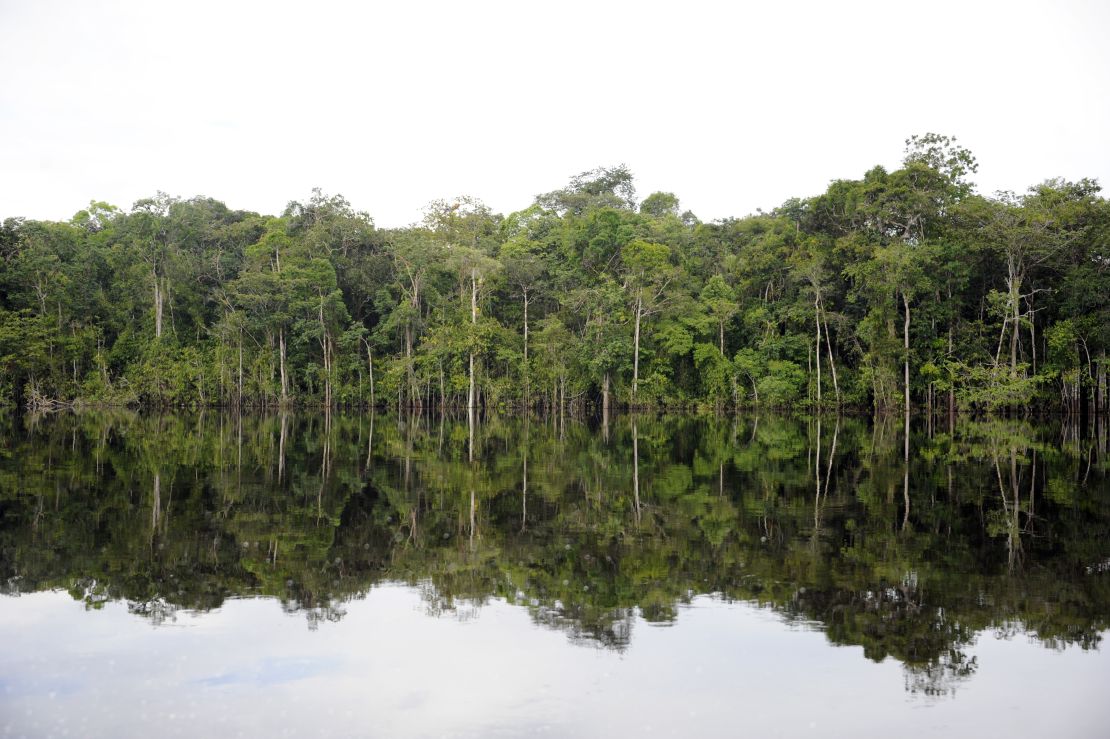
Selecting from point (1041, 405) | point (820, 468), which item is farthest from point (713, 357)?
point (820, 468)

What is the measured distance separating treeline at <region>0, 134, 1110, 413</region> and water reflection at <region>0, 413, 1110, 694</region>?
75.1ft

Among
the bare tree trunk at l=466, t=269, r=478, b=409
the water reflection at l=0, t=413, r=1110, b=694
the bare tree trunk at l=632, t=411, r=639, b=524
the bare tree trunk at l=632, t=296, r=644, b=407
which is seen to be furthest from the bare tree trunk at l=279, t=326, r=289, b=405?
the water reflection at l=0, t=413, r=1110, b=694

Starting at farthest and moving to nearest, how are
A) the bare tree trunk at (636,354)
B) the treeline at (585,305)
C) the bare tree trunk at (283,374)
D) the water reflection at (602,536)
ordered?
the bare tree trunk at (283,374) < the bare tree trunk at (636,354) < the treeline at (585,305) < the water reflection at (602,536)

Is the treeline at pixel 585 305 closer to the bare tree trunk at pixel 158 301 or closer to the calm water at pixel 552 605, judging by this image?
the bare tree trunk at pixel 158 301

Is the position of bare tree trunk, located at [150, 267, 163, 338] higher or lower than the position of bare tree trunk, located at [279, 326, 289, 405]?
higher

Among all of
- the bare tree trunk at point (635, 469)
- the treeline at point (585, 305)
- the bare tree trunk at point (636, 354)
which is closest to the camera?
the bare tree trunk at point (635, 469)

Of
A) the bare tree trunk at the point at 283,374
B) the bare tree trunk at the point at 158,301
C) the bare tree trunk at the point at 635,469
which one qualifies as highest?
the bare tree trunk at the point at 158,301

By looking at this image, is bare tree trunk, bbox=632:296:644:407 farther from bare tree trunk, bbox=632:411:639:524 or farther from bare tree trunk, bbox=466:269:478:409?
bare tree trunk, bbox=632:411:639:524

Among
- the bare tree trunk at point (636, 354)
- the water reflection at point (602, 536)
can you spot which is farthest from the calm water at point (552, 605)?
the bare tree trunk at point (636, 354)

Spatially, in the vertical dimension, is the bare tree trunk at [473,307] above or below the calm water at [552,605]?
above

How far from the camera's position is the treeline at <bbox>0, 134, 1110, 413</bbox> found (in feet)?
142

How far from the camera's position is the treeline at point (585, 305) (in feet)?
142

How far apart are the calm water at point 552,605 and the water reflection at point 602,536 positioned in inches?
2.4

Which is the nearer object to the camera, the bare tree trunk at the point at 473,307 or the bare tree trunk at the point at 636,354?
the bare tree trunk at the point at 473,307
